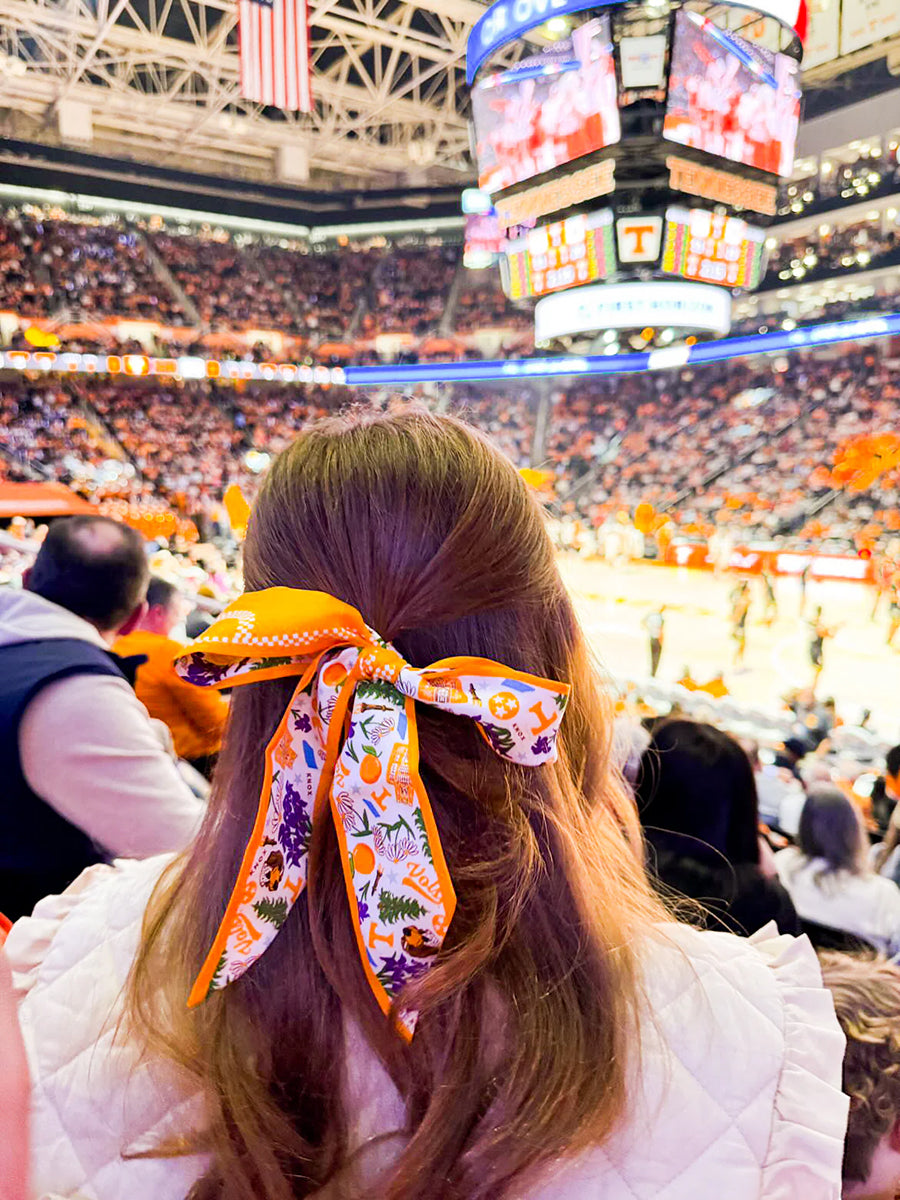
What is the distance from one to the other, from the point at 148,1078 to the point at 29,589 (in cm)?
162

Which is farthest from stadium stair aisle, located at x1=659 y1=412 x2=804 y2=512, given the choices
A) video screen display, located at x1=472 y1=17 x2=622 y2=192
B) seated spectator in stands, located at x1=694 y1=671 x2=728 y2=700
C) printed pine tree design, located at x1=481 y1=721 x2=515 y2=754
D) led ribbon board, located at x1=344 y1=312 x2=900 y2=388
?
printed pine tree design, located at x1=481 y1=721 x2=515 y2=754

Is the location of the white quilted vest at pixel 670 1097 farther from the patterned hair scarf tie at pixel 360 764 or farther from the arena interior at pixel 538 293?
the patterned hair scarf tie at pixel 360 764

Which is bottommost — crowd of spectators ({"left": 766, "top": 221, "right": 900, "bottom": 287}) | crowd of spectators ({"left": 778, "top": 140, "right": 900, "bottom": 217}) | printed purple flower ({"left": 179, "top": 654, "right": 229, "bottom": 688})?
printed purple flower ({"left": 179, "top": 654, "right": 229, "bottom": 688})

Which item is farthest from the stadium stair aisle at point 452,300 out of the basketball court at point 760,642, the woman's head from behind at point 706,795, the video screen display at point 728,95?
the woman's head from behind at point 706,795

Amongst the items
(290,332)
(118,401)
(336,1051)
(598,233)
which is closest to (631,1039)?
(336,1051)

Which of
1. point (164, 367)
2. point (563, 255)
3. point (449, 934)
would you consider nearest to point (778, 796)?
point (449, 934)

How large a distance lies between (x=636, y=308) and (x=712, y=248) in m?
0.95

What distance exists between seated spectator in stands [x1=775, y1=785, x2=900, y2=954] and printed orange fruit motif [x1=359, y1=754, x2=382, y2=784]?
212cm

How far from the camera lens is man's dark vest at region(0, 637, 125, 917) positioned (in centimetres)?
166

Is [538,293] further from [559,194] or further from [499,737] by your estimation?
[499,737]

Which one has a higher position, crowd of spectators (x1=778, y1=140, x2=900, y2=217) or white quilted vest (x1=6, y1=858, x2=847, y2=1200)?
crowd of spectators (x1=778, y1=140, x2=900, y2=217)

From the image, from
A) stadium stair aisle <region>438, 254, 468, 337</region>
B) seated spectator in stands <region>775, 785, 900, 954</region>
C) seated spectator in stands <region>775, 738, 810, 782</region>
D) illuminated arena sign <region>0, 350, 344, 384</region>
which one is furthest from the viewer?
stadium stair aisle <region>438, 254, 468, 337</region>

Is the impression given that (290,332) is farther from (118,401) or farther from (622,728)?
(622,728)

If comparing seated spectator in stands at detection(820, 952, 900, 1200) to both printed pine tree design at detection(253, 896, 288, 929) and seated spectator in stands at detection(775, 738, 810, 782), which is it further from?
seated spectator in stands at detection(775, 738, 810, 782)
